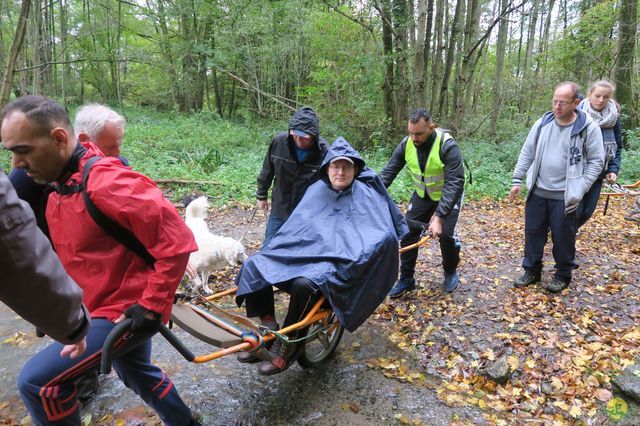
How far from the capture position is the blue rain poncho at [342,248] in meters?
3.27

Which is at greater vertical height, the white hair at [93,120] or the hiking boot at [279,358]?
the white hair at [93,120]

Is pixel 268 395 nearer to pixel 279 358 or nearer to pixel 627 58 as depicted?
pixel 279 358

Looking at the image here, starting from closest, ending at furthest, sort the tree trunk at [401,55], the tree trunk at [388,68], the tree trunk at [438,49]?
the tree trunk at [401,55] < the tree trunk at [388,68] < the tree trunk at [438,49]

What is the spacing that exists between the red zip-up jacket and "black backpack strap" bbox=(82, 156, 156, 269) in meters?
0.03

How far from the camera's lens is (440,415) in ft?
10.9

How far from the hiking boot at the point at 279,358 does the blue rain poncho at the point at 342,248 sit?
47cm

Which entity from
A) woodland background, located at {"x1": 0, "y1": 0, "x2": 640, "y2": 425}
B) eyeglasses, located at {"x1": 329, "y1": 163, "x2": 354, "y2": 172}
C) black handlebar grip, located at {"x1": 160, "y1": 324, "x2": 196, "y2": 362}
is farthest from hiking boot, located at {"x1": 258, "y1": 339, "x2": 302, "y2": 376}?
eyeglasses, located at {"x1": 329, "y1": 163, "x2": 354, "y2": 172}

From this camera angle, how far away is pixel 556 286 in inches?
196

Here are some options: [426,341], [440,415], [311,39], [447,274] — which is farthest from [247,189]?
[311,39]

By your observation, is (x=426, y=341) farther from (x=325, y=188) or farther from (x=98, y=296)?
(x=98, y=296)

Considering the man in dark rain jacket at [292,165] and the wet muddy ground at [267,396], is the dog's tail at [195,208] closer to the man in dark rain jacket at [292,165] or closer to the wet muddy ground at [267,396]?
the man in dark rain jacket at [292,165]

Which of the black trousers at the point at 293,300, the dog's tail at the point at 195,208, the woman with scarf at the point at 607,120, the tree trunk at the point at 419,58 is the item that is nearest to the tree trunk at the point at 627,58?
the tree trunk at the point at 419,58

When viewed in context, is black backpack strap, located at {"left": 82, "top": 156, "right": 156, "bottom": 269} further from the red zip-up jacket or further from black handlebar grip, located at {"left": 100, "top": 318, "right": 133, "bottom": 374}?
black handlebar grip, located at {"left": 100, "top": 318, "right": 133, "bottom": 374}

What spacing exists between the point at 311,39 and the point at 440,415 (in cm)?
1614
